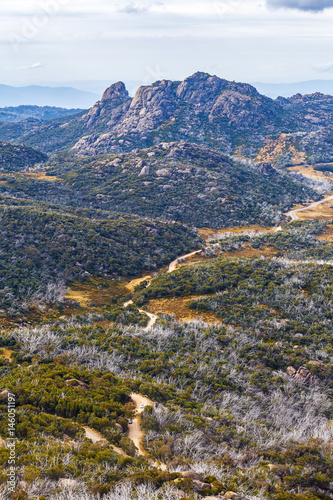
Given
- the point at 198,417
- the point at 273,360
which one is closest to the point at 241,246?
the point at 273,360

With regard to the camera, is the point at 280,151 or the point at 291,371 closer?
the point at 291,371

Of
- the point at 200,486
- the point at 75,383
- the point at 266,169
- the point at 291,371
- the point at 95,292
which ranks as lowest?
the point at 95,292

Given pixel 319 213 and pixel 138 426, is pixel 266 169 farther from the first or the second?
pixel 138 426

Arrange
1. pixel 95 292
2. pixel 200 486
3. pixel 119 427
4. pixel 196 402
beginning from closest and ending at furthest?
1. pixel 200 486
2. pixel 119 427
3. pixel 196 402
4. pixel 95 292

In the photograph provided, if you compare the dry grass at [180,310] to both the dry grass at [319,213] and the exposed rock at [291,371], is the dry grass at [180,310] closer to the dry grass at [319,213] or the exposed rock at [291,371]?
the exposed rock at [291,371]

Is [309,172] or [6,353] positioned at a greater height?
[309,172]

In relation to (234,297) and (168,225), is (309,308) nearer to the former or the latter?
(234,297)

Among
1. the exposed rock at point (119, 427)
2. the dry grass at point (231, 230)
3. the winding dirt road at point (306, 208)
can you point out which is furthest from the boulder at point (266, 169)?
the exposed rock at point (119, 427)

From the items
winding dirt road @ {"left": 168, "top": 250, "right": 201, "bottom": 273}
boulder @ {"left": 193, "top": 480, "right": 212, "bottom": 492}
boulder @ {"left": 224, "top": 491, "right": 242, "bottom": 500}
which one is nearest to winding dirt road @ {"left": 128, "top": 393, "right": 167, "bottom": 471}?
boulder @ {"left": 193, "top": 480, "right": 212, "bottom": 492}

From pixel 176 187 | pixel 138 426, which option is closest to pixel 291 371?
pixel 138 426
